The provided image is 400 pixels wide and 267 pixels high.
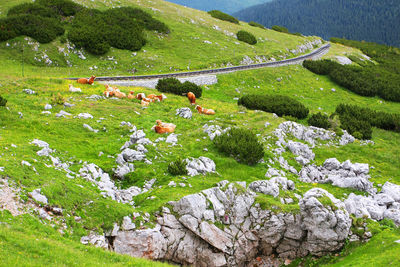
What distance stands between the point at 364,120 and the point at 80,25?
46.5m

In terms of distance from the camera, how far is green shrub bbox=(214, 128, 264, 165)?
23556 millimetres

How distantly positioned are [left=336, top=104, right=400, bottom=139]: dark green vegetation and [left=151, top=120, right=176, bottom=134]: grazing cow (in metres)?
22.3

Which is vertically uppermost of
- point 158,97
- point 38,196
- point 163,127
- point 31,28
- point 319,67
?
point 319,67

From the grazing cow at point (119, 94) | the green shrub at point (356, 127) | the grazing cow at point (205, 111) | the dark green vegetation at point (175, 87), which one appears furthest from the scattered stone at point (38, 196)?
the green shrub at point (356, 127)

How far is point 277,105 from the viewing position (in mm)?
41531

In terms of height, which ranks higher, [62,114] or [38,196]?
[38,196]

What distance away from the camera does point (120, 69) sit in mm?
50719

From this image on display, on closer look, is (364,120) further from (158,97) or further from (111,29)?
(111,29)

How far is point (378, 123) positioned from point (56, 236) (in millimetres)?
42126

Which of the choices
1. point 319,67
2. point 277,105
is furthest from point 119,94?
point 319,67

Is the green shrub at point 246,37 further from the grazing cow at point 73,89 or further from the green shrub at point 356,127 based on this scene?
the grazing cow at point 73,89

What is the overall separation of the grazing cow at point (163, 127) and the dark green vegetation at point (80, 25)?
3066cm

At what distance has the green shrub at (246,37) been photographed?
76125mm

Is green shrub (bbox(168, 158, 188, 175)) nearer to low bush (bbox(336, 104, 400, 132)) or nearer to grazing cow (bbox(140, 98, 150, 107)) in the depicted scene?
grazing cow (bbox(140, 98, 150, 107))
